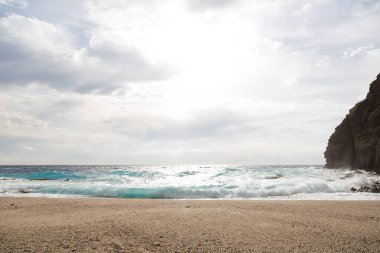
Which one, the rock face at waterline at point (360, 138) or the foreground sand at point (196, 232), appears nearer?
the foreground sand at point (196, 232)

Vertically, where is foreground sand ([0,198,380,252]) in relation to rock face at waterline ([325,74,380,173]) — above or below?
below

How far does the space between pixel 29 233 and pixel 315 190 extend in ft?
61.8

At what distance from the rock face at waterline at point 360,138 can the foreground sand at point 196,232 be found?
A: 4338 centimetres

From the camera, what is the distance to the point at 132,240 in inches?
243

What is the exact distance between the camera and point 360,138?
5888 cm

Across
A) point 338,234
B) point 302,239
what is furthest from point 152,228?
point 338,234

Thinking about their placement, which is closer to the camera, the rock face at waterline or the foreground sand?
the foreground sand

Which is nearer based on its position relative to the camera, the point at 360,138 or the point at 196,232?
the point at 196,232

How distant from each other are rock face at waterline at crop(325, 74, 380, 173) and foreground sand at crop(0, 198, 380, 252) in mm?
43375

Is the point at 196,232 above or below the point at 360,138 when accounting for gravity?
below

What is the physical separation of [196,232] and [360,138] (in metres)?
60.8

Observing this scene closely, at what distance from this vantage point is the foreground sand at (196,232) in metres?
5.89

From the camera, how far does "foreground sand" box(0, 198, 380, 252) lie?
5.89 meters

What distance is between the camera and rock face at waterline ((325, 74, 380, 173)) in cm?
5269
